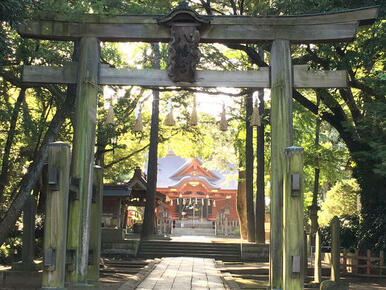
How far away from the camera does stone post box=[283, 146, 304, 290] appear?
273 inches

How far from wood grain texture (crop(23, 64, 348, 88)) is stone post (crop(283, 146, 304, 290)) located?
2117 millimetres

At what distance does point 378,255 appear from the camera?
17.5m

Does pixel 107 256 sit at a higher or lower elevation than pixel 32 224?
lower

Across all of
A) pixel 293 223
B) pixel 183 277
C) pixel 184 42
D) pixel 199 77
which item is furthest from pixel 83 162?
pixel 183 277

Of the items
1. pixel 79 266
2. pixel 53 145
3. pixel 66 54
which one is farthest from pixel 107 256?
pixel 53 145

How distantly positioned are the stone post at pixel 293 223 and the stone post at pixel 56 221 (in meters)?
3.16

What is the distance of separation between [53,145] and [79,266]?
2.29m

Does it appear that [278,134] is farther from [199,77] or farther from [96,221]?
[96,221]

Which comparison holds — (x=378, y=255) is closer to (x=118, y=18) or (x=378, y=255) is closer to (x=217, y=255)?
(x=217, y=255)

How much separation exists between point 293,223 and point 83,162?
3.71 meters

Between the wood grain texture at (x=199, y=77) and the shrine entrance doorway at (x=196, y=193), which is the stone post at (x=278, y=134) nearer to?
the wood grain texture at (x=199, y=77)

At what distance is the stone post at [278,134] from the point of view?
27.2 feet

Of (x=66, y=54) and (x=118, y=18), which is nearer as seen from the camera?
(x=118, y=18)

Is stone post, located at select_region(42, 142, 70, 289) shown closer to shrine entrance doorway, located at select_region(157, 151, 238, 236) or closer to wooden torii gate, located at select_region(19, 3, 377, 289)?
wooden torii gate, located at select_region(19, 3, 377, 289)
